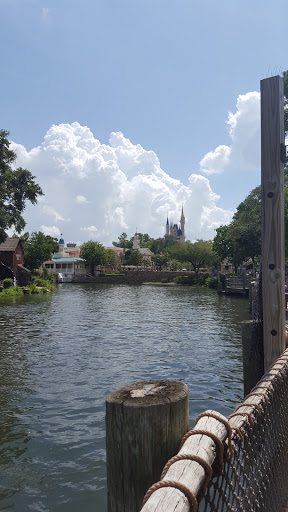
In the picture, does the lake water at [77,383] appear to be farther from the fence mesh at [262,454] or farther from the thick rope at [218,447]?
the thick rope at [218,447]

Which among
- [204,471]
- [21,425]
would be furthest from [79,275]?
[204,471]

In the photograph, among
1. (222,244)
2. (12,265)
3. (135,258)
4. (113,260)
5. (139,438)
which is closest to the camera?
Result: (139,438)

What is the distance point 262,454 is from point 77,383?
7677 mm

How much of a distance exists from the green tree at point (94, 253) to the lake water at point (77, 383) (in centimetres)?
8188

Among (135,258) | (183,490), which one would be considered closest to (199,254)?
(135,258)

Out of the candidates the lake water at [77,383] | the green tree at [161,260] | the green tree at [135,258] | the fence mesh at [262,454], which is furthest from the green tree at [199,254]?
the fence mesh at [262,454]

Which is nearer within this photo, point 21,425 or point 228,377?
point 21,425

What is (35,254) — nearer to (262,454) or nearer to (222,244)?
(222,244)

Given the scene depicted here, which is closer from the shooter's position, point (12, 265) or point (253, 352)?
point (253, 352)

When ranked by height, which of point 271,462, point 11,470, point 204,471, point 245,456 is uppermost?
point 204,471

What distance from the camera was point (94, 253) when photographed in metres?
105

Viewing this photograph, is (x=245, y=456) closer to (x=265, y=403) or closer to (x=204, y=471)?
(x=265, y=403)

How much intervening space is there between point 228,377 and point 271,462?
7496 millimetres

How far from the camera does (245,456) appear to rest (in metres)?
2.63
